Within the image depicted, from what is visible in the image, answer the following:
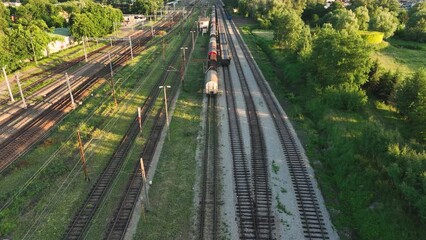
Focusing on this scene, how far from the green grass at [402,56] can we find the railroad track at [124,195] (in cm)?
4359

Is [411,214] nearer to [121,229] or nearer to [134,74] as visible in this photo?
[121,229]

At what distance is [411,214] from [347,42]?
26.2 meters

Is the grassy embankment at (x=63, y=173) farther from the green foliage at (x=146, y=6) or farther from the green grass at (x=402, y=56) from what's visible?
the green foliage at (x=146, y=6)

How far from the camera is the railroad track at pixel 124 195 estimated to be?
24.0m

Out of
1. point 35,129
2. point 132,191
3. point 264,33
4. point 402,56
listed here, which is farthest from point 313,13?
point 132,191

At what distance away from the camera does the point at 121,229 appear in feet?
78.7

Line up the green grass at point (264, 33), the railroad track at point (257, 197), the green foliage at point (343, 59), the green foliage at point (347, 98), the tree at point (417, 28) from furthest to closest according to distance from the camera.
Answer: the green grass at point (264, 33) → the tree at point (417, 28) → the green foliage at point (343, 59) → the green foliage at point (347, 98) → the railroad track at point (257, 197)

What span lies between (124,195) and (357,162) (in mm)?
21153

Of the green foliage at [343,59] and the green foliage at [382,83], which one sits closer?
the green foliage at [343,59]

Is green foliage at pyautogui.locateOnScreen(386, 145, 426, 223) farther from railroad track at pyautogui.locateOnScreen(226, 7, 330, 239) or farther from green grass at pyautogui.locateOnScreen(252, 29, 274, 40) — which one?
green grass at pyautogui.locateOnScreen(252, 29, 274, 40)

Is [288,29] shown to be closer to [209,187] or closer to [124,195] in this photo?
[209,187]

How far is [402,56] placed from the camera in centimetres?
7306

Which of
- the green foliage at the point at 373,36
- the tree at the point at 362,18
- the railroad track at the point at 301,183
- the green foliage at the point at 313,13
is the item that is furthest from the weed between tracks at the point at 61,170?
the green foliage at the point at 313,13

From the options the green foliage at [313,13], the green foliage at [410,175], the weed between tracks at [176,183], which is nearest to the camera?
the green foliage at [410,175]
